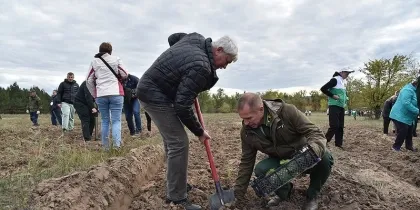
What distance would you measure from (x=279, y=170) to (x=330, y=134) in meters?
4.62

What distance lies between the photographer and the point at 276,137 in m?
→ 3.20

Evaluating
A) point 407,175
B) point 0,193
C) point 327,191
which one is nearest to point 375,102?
point 407,175

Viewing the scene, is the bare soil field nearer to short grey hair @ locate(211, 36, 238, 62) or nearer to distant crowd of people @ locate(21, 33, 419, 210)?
distant crowd of people @ locate(21, 33, 419, 210)

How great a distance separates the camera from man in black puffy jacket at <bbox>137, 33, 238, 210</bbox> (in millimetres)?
2943

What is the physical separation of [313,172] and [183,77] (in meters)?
1.50

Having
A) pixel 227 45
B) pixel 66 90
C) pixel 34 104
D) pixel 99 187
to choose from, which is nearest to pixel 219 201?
pixel 99 187

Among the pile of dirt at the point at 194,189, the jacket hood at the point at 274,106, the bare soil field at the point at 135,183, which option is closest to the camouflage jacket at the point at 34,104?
the bare soil field at the point at 135,183

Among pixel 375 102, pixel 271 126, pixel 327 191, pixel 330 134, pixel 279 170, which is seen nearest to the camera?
pixel 279 170

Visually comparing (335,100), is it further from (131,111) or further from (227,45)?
(227,45)

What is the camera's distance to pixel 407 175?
521 centimetres

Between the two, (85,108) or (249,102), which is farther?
(85,108)

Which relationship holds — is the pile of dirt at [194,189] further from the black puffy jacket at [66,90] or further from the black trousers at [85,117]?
the black puffy jacket at [66,90]

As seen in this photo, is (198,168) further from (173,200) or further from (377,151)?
(377,151)

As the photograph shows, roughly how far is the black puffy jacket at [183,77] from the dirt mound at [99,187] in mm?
924
